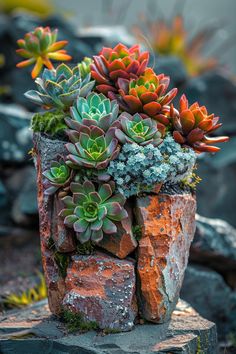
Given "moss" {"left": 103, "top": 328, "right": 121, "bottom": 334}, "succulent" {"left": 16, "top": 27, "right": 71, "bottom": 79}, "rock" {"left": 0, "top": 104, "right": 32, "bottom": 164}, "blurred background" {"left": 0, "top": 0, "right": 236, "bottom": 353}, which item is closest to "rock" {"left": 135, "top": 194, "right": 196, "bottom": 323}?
"moss" {"left": 103, "top": 328, "right": 121, "bottom": 334}

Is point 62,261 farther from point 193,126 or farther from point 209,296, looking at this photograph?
point 209,296

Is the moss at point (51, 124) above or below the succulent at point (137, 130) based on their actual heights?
above

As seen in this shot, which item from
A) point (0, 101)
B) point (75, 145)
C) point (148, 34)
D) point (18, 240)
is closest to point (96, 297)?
point (75, 145)

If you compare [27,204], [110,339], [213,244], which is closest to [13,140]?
[27,204]

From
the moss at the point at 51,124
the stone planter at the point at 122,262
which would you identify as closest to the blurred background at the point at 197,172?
the moss at the point at 51,124

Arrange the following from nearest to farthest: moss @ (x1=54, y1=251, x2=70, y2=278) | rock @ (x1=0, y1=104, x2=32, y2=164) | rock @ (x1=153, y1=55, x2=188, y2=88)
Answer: moss @ (x1=54, y1=251, x2=70, y2=278) → rock @ (x1=0, y1=104, x2=32, y2=164) → rock @ (x1=153, y1=55, x2=188, y2=88)

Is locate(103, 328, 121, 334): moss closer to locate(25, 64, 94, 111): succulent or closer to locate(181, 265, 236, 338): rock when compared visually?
locate(25, 64, 94, 111): succulent

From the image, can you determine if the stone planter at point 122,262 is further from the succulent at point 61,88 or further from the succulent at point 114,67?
the succulent at point 114,67

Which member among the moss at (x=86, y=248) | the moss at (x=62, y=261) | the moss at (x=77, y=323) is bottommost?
the moss at (x=77, y=323)
